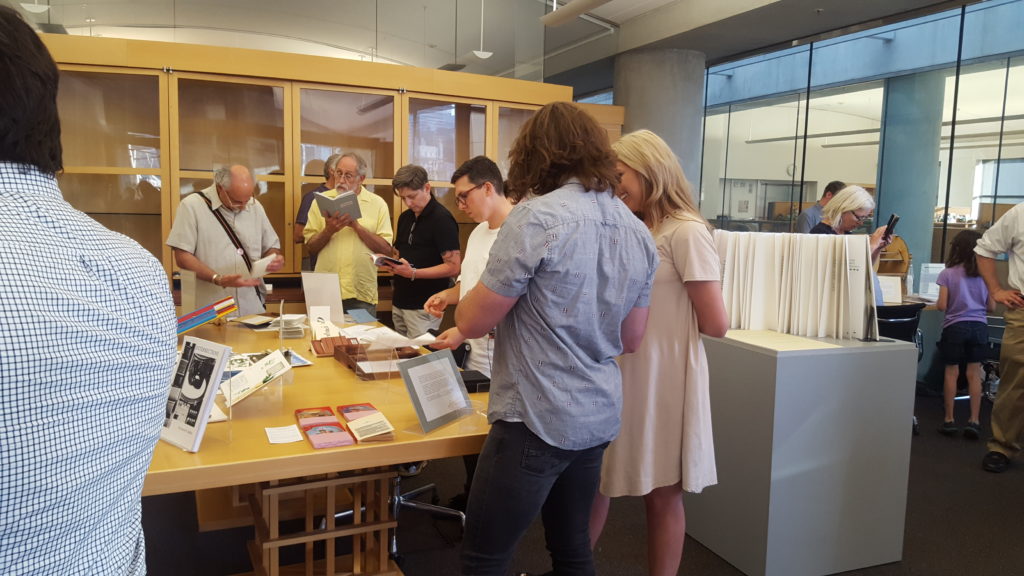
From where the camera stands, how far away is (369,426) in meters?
1.93

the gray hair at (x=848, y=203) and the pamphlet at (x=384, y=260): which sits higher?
the gray hair at (x=848, y=203)

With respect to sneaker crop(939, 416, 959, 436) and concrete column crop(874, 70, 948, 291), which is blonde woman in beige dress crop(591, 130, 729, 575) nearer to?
sneaker crop(939, 416, 959, 436)

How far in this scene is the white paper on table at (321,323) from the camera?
3.22 meters

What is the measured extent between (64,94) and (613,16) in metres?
5.31

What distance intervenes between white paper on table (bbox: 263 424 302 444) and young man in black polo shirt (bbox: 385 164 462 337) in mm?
2111

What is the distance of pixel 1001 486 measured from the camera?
4137 mm

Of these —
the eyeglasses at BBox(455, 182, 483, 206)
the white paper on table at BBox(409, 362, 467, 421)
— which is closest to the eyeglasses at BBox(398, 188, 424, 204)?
the eyeglasses at BBox(455, 182, 483, 206)

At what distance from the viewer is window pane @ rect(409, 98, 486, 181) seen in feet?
18.5

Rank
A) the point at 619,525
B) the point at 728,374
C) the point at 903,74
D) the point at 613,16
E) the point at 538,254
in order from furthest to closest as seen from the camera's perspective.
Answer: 1. the point at 613,16
2. the point at 903,74
3. the point at 619,525
4. the point at 728,374
5. the point at 538,254

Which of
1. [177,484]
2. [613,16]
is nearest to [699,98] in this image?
[613,16]

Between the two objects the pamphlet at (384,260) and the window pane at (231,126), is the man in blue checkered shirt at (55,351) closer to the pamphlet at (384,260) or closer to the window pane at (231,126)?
the pamphlet at (384,260)

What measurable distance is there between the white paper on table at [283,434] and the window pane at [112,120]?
3.70 meters

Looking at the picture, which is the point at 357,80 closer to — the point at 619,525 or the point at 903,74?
the point at 619,525

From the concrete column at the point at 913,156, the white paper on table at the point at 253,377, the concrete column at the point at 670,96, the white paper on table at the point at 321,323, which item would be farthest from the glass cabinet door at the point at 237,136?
the concrete column at the point at 913,156
